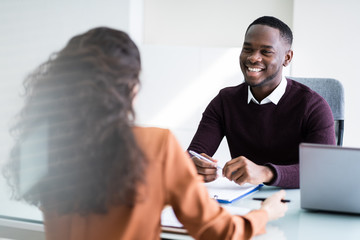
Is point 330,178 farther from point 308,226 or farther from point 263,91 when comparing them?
point 263,91

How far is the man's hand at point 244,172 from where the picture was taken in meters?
1.47

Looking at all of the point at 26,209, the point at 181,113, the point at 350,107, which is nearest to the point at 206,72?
the point at 181,113

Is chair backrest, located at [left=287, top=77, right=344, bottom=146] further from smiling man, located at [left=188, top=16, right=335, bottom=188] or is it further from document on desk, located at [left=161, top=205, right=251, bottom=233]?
document on desk, located at [left=161, top=205, right=251, bottom=233]

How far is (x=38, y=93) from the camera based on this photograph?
890 mm

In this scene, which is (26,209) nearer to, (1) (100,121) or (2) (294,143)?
(1) (100,121)

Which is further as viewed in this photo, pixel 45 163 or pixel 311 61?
pixel 311 61

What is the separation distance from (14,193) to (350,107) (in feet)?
10.1

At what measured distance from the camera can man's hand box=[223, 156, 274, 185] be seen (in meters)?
1.47

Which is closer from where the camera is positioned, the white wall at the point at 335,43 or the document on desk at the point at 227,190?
the document on desk at the point at 227,190

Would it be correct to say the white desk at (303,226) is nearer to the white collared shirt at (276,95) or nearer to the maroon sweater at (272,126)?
the maroon sweater at (272,126)

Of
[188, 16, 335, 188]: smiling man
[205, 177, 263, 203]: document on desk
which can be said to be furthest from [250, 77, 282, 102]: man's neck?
[205, 177, 263, 203]: document on desk

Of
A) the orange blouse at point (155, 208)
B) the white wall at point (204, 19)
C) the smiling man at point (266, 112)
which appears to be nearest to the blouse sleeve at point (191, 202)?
the orange blouse at point (155, 208)

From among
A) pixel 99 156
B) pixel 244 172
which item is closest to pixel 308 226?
pixel 244 172

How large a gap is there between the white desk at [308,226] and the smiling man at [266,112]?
0.51 meters
